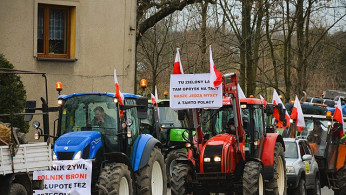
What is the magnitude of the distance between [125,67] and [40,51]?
297 centimetres

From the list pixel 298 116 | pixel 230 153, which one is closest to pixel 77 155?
pixel 230 153

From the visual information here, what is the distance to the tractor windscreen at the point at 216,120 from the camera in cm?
1561

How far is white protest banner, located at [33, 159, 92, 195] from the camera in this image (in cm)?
1256

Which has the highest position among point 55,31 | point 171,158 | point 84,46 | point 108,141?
point 55,31

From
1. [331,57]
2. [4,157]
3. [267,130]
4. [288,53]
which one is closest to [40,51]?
[267,130]

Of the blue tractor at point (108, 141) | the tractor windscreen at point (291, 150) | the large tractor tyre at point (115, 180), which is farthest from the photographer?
the tractor windscreen at point (291, 150)

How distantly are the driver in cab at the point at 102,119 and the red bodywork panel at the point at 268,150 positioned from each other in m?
4.00

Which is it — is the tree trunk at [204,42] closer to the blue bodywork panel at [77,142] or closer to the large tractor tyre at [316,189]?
Answer: the large tractor tyre at [316,189]

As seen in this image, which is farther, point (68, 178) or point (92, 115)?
point (92, 115)

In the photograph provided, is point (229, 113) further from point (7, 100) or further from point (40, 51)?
point (40, 51)

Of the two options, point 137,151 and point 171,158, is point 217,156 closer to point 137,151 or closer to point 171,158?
point 137,151

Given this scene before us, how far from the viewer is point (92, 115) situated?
13.4 m

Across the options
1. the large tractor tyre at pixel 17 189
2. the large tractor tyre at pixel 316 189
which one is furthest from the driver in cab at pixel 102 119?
the large tractor tyre at pixel 316 189

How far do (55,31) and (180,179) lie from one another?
9802mm
